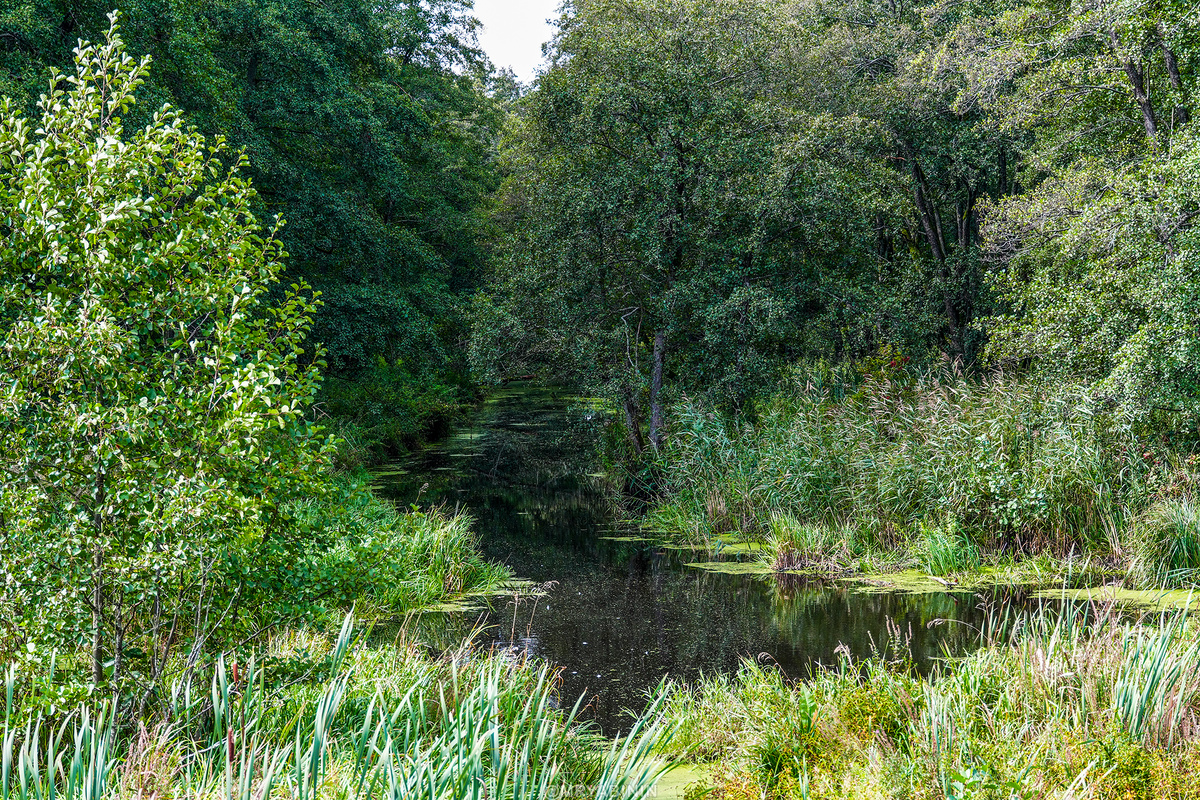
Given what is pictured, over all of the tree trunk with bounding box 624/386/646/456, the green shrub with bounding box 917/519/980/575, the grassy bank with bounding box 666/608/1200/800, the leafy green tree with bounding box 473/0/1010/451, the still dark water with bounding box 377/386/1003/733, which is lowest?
the still dark water with bounding box 377/386/1003/733

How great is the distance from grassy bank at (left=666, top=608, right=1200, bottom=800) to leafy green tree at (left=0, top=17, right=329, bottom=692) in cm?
242

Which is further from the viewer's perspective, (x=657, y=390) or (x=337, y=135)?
(x=337, y=135)

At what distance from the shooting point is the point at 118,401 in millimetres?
4004

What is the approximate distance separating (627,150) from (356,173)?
7.83 meters

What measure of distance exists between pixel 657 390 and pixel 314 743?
520 inches

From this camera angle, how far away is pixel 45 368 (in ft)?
13.0

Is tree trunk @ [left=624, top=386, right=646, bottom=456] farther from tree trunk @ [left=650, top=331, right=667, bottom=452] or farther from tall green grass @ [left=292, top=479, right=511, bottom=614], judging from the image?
tall green grass @ [left=292, top=479, right=511, bottom=614]

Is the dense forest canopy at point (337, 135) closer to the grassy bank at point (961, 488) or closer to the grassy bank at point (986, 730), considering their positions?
the grassy bank at point (961, 488)

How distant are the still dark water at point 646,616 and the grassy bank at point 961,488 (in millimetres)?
916

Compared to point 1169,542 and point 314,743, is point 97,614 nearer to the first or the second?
point 314,743

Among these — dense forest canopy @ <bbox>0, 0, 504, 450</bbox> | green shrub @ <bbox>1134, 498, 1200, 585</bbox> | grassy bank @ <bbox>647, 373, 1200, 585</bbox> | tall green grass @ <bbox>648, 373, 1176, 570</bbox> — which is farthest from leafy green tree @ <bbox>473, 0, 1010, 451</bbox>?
green shrub @ <bbox>1134, 498, 1200, 585</bbox>

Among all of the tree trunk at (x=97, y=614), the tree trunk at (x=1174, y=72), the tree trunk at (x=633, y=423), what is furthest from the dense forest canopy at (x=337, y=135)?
the tree trunk at (x=1174, y=72)

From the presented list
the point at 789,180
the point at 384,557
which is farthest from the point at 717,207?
the point at 384,557

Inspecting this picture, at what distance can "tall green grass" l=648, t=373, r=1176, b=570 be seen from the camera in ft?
32.3
